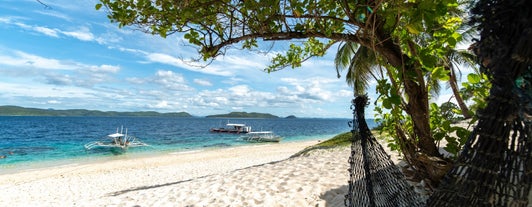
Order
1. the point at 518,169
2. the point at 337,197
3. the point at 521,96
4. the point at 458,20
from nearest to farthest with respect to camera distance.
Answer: the point at 521,96 → the point at 518,169 → the point at 458,20 → the point at 337,197

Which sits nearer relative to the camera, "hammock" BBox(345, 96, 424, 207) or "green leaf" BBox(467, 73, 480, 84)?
"green leaf" BBox(467, 73, 480, 84)

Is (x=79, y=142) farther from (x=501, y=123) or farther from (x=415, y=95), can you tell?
(x=501, y=123)

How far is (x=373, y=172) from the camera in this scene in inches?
127

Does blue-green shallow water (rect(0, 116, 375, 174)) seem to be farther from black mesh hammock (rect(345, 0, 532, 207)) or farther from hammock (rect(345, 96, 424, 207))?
black mesh hammock (rect(345, 0, 532, 207))

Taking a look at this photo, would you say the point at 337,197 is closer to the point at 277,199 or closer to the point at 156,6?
the point at 277,199

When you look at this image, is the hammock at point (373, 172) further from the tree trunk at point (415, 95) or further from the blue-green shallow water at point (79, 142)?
the blue-green shallow water at point (79, 142)

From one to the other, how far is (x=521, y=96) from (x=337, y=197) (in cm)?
374

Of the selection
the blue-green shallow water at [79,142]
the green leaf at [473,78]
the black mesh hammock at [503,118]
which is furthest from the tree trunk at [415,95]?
the blue-green shallow water at [79,142]

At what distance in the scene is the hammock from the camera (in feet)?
10.0

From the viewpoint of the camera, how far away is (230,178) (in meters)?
6.35

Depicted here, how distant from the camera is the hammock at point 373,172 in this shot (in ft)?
10.0

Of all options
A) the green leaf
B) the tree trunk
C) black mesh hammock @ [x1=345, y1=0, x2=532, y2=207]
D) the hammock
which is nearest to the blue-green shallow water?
the hammock

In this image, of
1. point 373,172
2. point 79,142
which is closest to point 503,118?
point 373,172

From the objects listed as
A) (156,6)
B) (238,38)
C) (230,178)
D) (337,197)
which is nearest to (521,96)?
(238,38)
